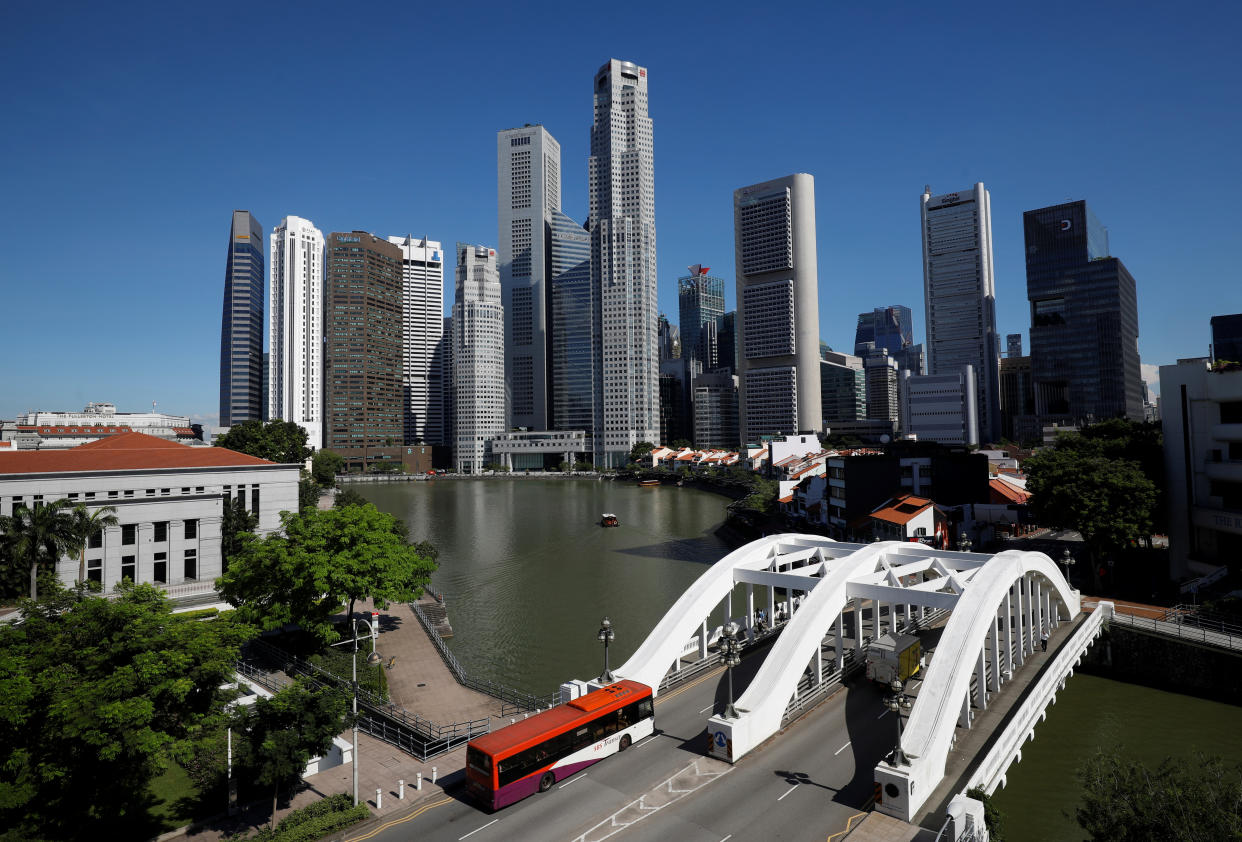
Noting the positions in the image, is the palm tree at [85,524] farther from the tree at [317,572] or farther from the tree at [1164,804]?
the tree at [1164,804]

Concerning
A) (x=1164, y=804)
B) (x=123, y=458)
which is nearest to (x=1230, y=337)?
(x=1164, y=804)

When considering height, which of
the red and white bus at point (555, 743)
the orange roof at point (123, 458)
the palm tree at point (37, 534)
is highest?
the orange roof at point (123, 458)

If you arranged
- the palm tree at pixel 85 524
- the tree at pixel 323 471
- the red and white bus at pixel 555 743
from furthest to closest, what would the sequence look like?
the tree at pixel 323 471
the palm tree at pixel 85 524
the red and white bus at pixel 555 743

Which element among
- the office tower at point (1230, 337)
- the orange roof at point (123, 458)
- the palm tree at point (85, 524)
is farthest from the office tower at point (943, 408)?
the palm tree at point (85, 524)

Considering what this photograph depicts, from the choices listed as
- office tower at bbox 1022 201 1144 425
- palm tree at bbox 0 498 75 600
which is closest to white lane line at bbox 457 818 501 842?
palm tree at bbox 0 498 75 600

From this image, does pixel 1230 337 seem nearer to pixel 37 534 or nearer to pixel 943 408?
pixel 943 408

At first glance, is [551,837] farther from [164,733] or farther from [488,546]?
→ [488,546]

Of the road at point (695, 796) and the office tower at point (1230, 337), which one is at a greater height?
the office tower at point (1230, 337)
